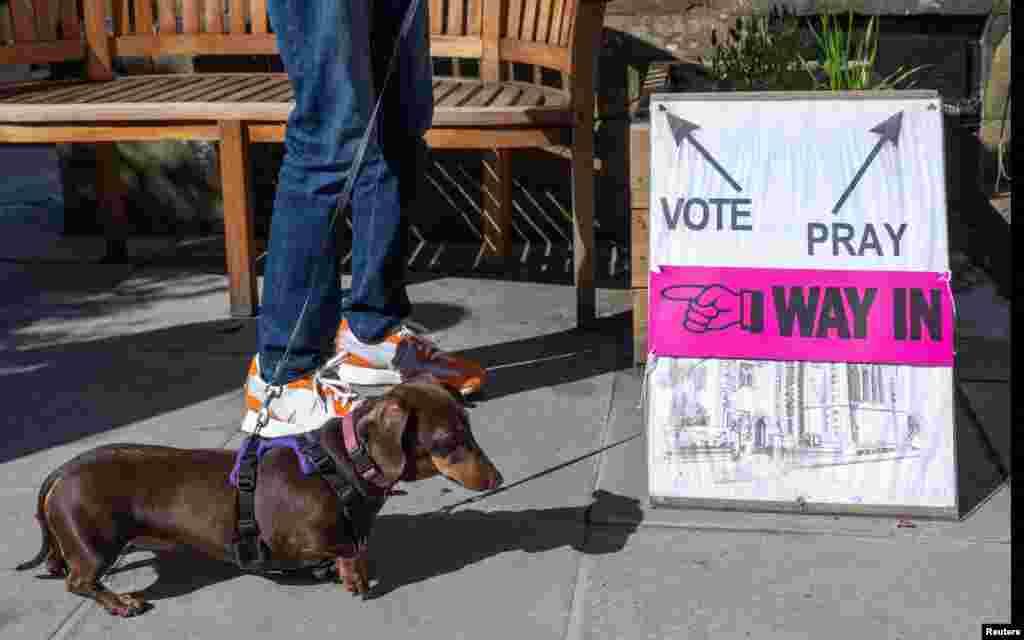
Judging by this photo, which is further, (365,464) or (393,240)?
(393,240)

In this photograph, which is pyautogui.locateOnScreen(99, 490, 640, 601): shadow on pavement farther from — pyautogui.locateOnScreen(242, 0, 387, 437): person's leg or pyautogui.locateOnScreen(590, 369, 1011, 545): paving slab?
pyautogui.locateOnScreen(242, 0, 387, 437): person's leg

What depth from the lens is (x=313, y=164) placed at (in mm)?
3961

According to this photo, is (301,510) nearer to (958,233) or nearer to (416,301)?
(416,301)

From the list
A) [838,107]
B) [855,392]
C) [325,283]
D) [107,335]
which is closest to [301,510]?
[325,283]

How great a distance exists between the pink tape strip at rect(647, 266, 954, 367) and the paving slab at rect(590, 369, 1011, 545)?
37 centimetres

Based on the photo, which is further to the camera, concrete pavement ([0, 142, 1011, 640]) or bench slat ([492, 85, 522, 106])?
bench slat ([492, 85, 522, 106])

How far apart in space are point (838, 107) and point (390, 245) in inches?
54.9

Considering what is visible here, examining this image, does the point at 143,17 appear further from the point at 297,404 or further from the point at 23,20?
the point at 297,404

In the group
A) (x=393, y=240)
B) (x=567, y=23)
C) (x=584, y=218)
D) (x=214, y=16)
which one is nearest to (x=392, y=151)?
(x=393, y=240)

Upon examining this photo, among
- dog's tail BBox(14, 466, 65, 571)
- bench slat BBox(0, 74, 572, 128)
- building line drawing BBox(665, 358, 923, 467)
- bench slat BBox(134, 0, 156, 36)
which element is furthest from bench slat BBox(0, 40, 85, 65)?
building line drawing BBox(665, 358, 923, 467)

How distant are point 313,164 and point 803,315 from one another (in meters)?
1.38

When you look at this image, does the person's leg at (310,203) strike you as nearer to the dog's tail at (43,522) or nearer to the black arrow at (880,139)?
the dog's tail at (43,522)

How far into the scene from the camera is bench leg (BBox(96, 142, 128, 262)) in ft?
19.2

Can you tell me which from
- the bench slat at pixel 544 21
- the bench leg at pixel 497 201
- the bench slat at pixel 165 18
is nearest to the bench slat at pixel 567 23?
the bench slat at pixel 544 21
